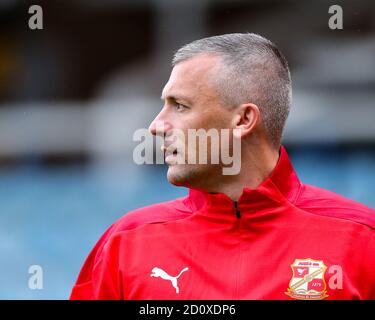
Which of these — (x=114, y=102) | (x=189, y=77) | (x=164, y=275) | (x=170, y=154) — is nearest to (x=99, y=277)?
(x=164, y=275)

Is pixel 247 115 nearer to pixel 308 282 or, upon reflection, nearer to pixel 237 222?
pixel 237 222

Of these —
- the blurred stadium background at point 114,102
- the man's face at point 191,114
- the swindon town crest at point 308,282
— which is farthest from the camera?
the blurred stadium background at point 114,102

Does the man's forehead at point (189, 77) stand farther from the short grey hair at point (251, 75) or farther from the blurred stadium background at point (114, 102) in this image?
the blurred stadium background at point (114, 102)

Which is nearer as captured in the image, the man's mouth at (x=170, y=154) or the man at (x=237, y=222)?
the man at (x=237, y=222)

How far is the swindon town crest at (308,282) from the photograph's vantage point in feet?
7.46

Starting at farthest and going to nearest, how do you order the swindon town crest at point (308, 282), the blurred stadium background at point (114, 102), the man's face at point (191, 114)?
the blurred stadium background at point (114, 102)
the man's face at point (191, 114)
the swindon town crest at point (308, 282)

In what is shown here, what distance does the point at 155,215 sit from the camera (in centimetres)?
250

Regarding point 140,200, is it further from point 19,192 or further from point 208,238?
point 208,238

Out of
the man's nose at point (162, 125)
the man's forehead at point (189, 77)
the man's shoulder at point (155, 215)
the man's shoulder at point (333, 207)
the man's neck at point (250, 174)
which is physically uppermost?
the man's forehead at point (189, 77)

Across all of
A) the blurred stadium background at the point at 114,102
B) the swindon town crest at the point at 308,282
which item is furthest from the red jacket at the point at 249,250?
the blurred stadium background at the point at 114,102

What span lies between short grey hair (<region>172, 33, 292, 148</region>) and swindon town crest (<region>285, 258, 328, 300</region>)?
1.36 ft

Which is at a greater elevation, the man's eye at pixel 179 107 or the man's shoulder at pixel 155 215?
the man's eye at pixel 179 107

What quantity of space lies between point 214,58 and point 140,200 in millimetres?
3453
